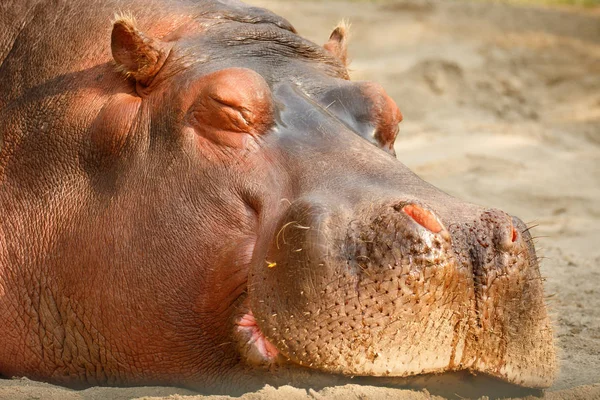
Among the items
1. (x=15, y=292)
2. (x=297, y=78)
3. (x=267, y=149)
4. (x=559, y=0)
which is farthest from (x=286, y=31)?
(x=559, y=0)

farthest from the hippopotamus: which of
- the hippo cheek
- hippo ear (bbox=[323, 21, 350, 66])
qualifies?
hippo ear (bbox=[323, 21, 350, 66])

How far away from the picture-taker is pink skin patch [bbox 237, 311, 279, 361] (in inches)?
123

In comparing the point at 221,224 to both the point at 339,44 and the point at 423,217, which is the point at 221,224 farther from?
the point at 339,44

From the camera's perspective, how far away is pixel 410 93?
8.66m

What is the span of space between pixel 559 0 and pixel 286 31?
979 centimetres

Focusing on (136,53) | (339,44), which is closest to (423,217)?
(136,53)

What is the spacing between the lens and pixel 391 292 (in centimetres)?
288

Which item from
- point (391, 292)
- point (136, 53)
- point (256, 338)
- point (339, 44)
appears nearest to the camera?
point (391, 292)

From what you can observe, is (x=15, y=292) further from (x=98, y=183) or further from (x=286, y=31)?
(x=286, y=31)

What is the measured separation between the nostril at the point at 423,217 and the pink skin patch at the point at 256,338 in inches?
24.4

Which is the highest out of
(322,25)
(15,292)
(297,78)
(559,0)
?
(559,0)

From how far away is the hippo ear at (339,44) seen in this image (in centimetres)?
418

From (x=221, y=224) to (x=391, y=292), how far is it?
2.17 feet

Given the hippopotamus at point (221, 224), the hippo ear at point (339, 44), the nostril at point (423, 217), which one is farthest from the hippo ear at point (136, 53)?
the nostril at point (423, 217)
